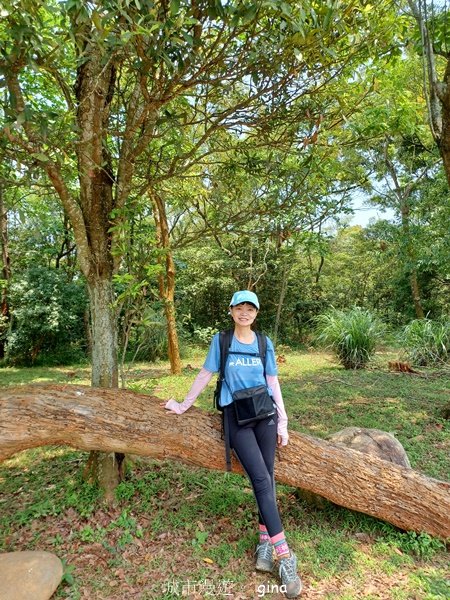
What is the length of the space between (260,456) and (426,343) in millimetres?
6740

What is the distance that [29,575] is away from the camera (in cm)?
197

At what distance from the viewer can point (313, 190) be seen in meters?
3.29

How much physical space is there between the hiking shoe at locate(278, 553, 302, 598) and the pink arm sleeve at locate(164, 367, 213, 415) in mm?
1020

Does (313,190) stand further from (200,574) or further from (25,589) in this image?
(25,589)

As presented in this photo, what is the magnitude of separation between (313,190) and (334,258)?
12.6m

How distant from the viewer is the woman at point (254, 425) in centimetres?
221

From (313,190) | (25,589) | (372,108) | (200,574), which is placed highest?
(372,108)

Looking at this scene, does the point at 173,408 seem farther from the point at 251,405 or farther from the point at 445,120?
the point at 445,120

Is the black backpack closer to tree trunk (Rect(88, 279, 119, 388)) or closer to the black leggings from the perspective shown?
the black leggings

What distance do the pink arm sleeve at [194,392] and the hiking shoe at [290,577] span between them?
1020 millimetres

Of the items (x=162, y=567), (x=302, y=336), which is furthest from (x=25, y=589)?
(x=302, y=336)

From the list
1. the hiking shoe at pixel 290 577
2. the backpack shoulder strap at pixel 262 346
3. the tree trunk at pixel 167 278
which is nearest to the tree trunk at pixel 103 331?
the backpack shoulder strap at pixel 262 346

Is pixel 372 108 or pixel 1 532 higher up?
pixel 372 108

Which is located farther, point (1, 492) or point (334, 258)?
point (334, 258)
